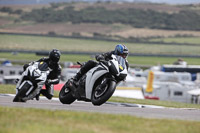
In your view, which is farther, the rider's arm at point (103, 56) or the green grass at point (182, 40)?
the green grass at point (182, 40)

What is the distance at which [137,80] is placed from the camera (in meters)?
39.8

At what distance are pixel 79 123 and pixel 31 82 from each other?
4451mm

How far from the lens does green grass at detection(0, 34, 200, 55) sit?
82.5 metres

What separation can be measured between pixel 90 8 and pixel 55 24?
34.5 metres

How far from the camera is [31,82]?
11.1 metres

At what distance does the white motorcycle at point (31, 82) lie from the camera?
11055mm

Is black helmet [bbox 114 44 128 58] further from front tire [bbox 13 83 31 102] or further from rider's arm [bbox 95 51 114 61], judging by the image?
front tire [bbox 13 83 31 102]

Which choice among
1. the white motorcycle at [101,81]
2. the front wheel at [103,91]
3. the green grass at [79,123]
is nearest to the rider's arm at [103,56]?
the white motorcycle at [101,81]

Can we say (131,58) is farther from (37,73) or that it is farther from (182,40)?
(37,73)

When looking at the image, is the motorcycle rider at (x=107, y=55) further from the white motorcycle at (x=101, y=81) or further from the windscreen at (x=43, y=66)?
the windscreen at (x=43, y=66)

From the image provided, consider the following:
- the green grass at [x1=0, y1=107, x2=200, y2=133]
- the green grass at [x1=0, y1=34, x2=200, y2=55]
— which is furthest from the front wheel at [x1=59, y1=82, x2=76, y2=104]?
the green grass at [x1=0, y1=34, x2=200, y2=55]

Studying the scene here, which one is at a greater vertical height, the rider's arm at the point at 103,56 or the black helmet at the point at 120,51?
the black helmet at the point at 120,51

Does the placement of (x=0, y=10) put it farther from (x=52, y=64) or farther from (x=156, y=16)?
(x=52, y=64)

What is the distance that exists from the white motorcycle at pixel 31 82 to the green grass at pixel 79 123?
2.97m
